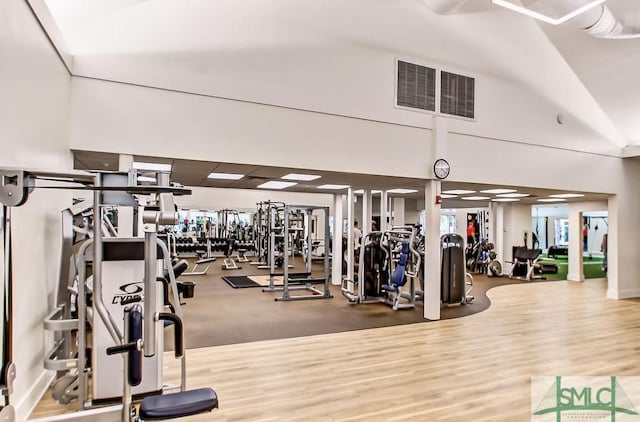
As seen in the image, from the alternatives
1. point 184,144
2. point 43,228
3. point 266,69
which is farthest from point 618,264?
point 43,228

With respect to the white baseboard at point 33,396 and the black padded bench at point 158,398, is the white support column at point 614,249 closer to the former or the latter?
the black padded bench at point 158,398

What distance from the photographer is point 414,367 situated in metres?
3.88

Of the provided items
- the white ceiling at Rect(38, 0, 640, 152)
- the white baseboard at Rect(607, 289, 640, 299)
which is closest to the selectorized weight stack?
the white ceiling at Rect(38, 0, 640, 152)

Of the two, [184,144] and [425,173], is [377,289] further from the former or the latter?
[184,144]

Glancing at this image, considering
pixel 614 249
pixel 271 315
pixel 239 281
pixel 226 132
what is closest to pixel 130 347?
pixel 226 132

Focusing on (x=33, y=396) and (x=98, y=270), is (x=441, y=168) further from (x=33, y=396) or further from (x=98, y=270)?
(x=33, y=396)

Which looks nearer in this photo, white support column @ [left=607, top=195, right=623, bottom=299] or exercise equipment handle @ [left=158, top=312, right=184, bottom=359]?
exercise equipment handle @ [left=158, top=312, right=184, bottom=359]

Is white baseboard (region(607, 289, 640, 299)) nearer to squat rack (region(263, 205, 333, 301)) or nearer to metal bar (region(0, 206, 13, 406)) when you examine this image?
squat rack (region(263, 205, 333, 301))

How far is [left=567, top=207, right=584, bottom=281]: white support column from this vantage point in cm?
1034

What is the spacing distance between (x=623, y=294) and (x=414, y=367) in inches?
258

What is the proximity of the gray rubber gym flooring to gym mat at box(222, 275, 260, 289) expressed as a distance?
306mm

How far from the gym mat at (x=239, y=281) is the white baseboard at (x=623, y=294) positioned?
729cm

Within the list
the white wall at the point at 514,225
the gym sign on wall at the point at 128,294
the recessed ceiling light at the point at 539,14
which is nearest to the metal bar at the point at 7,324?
the gym sign on wall at the point at 128,294

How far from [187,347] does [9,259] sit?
294cm
